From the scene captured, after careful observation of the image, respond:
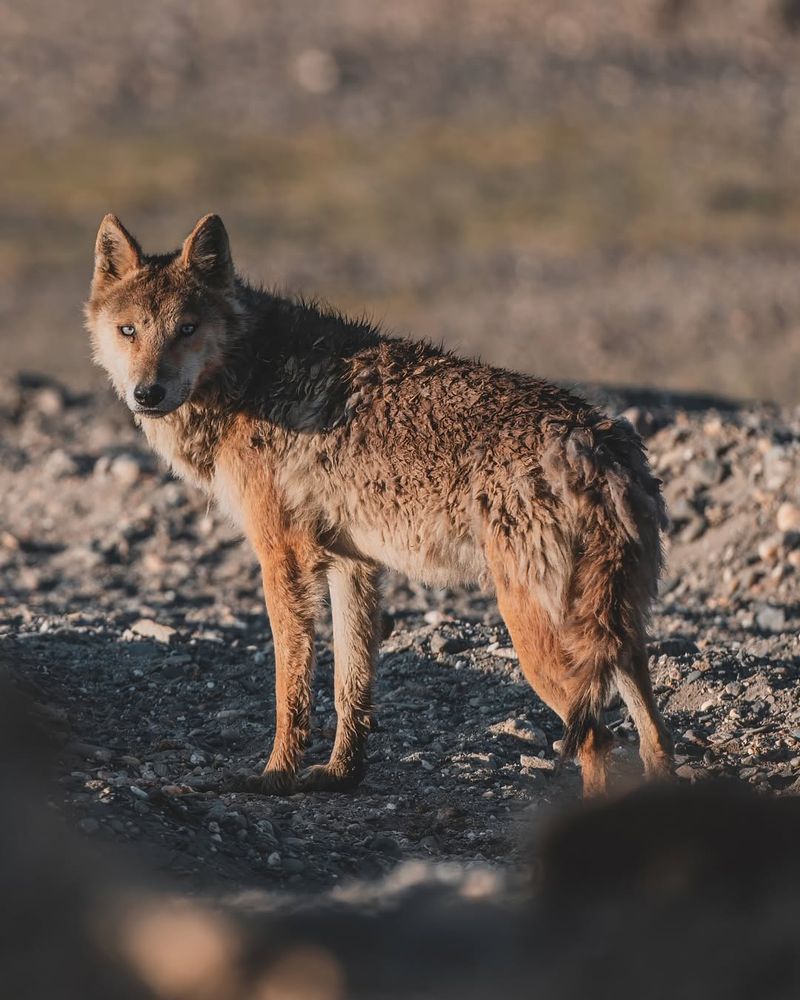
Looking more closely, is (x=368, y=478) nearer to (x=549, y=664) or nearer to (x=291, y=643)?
(x=291, y=643)

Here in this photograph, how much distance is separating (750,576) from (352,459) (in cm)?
412

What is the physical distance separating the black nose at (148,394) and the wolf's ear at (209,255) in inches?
33.2

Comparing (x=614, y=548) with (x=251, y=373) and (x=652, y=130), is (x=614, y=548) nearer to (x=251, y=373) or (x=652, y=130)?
(x=251, y=373)

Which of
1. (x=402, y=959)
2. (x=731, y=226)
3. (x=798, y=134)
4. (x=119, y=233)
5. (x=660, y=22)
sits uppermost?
(x=660, y=22)

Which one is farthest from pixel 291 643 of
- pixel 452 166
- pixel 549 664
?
pixel 452 166

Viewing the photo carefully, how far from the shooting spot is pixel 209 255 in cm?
866

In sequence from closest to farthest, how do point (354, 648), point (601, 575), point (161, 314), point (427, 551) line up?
point (601, 575) < point (427, 551) < point (161, 314) < point (354, 648)

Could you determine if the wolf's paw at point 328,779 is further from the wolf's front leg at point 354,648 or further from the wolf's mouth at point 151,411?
the wolf's mouth at point 151,411

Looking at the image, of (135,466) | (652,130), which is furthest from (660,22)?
(135,466)

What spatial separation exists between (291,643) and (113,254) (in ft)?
8.29

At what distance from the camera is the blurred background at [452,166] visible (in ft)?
77.7

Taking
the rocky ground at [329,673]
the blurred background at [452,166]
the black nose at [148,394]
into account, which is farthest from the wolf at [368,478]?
the blurred background at [452,166]

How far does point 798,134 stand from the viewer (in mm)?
30844

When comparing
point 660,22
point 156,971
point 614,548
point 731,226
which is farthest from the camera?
point 660,22
